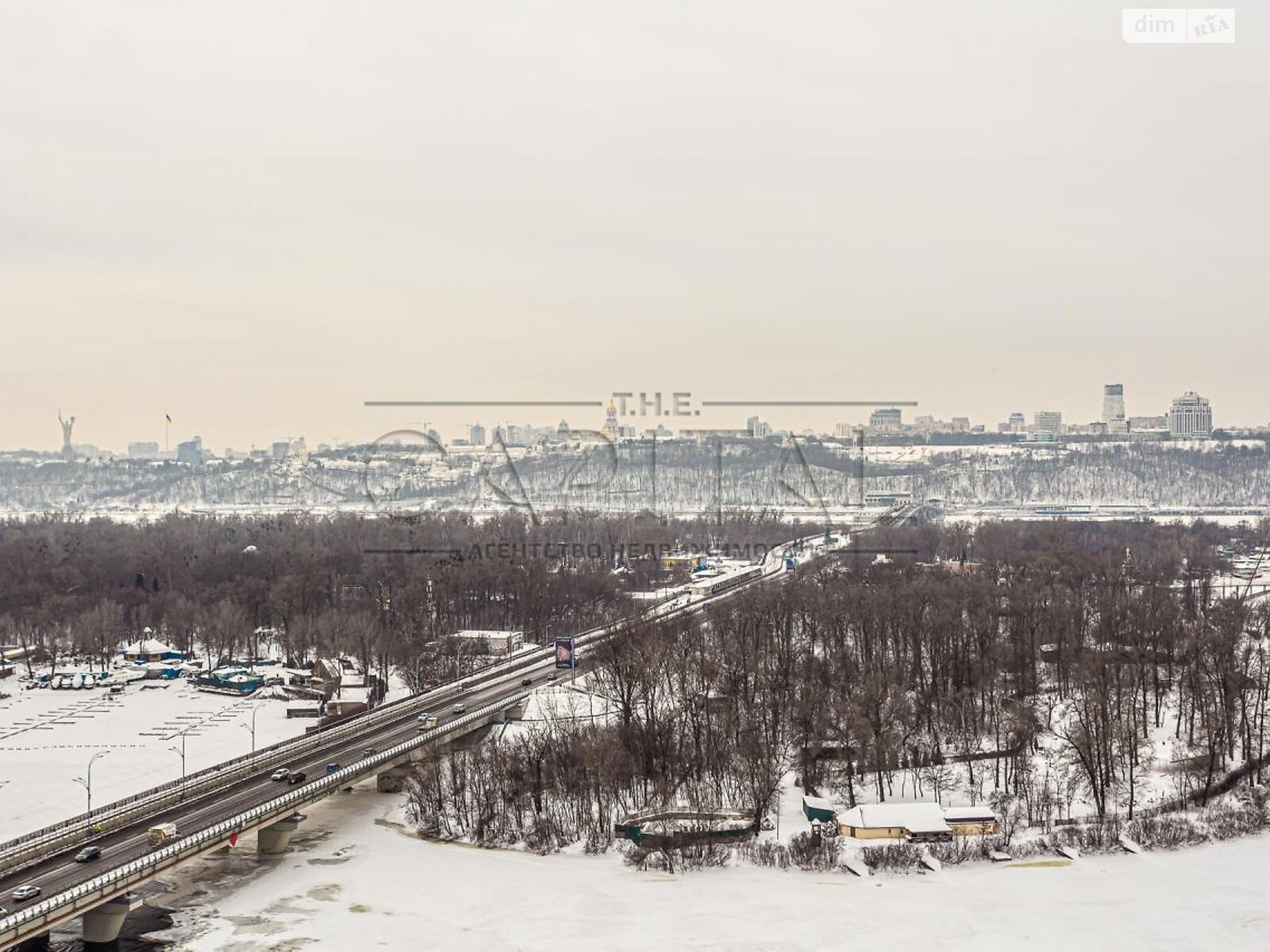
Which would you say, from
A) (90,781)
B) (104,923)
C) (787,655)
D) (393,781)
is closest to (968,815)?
(787,655)

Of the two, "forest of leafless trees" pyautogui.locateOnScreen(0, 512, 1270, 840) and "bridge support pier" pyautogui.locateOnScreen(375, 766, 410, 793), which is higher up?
"forest of leafless trees" pyautogui.locateOnScreen(0, 512, 1270, 840)

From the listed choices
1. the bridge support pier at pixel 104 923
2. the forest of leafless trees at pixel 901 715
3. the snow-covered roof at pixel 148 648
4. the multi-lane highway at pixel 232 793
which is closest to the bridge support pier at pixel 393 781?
the multi-lane highway at pixel 232 793

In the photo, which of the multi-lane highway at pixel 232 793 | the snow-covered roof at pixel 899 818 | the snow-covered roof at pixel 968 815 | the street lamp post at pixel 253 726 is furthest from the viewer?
the street lamp post at pixel 253 726

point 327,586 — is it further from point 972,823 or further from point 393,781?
point 972,823

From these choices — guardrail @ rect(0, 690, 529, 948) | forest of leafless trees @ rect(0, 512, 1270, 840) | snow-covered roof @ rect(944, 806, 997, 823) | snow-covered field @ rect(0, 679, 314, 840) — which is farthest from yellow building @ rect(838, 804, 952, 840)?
snow-covered field @ rect(0, 679, 314, 840)

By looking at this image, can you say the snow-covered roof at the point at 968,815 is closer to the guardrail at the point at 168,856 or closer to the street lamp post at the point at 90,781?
the guardrail at the point at 168,856

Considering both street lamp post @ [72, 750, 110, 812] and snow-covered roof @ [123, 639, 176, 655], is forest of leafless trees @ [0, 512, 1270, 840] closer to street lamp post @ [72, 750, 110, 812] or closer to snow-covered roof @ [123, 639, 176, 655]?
snow-covered roof @ [123, 639, 176, 655]
